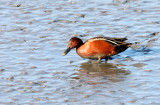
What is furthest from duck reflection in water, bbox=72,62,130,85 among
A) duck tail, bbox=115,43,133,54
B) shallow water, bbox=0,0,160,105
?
duck tail, bbox=115,43,133,54

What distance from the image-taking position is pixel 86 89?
9633 millimetres

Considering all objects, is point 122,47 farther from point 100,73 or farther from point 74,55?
point 100,73

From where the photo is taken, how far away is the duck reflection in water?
405 inches

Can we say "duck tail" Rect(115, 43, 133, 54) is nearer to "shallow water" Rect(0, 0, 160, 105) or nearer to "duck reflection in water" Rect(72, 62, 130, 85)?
"shallow water" Rect(0, 0, 160, 105)

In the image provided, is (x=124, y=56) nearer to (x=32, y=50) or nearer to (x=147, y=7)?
(x=32, y=50)

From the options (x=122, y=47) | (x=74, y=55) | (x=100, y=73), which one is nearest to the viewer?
(x=100, y=73)

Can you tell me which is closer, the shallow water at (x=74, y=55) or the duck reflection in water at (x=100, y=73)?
the shallow water at (x=74, y=55)

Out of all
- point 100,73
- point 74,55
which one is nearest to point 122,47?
point 74,55

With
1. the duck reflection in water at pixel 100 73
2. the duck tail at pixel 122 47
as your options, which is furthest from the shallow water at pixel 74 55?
the duck tail at pixel 122 47

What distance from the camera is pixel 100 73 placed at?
1084 cm

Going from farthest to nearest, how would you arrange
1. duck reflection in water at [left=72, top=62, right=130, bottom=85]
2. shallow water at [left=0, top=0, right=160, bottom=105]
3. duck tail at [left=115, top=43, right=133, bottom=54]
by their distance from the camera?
duck tail at [left=115, top=43, right=133, bottom=54], duck reflection in water at [left=72, top=62, right=130, bottom=85], shallow water at [left=0, top=0, right=160, bottom=105]

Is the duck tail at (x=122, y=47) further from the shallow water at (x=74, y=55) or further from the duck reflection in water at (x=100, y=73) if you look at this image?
the duck reflection in water at (x=100, y=73)

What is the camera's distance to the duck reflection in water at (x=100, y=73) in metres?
10.3

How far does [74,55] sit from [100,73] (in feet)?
5.18
